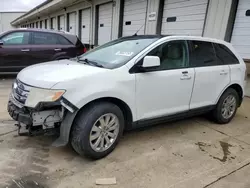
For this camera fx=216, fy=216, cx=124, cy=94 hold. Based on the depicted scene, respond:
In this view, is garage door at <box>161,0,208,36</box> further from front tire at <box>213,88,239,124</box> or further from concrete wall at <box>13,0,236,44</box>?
front tire at <box>213,88,239,124</box>

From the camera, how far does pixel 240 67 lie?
414 centimetres

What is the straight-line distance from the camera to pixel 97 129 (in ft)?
8.75

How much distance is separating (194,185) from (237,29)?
5371mm

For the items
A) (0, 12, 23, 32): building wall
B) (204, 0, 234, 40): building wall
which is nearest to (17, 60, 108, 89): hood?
(204, 0, 234, 40): building wall

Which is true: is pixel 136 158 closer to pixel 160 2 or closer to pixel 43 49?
pixel 43 49

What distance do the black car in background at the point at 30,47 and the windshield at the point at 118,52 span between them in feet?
12.9

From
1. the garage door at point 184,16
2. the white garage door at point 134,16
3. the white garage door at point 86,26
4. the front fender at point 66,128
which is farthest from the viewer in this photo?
the white garage door at point 86,26

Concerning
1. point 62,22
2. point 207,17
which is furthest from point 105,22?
point 62,22

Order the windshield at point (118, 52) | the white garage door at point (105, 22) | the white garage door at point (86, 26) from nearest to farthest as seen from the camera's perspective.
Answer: the windshield at point (118, 52)
the white garage door at point (105, 22)
the white garage door at point (86, 26)

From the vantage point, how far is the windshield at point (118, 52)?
2964 mm

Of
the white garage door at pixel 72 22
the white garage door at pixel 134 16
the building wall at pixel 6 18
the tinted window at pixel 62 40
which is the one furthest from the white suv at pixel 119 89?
the building wall at pixel 6 18

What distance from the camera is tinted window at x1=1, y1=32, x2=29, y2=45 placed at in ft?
21.9

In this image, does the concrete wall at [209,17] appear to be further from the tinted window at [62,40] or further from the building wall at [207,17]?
the tinted window at [62,40]

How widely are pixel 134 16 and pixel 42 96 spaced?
8.26 meters
